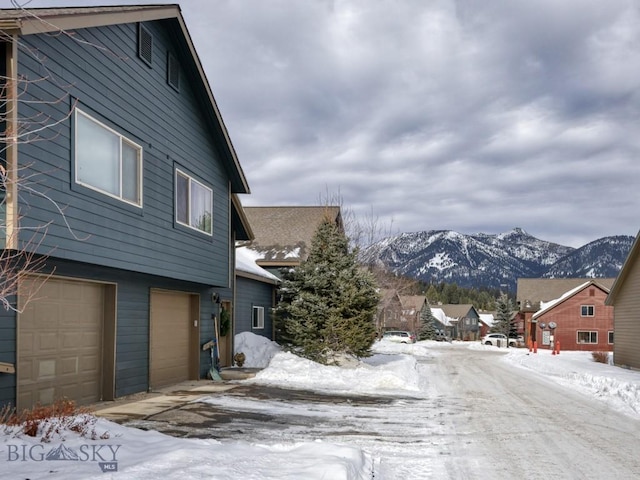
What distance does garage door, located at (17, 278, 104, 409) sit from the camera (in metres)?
9.87

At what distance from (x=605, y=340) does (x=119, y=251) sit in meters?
50.3

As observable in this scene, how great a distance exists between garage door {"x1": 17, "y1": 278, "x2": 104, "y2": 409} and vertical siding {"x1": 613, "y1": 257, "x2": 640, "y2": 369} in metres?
22.6

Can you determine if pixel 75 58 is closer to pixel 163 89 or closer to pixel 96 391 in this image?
pixel 163 89

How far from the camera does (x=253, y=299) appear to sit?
24188 mm

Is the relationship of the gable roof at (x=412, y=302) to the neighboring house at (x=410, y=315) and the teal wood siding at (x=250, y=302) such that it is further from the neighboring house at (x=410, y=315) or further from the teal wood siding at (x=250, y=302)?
the teal wood siding at (x=250, y=302)

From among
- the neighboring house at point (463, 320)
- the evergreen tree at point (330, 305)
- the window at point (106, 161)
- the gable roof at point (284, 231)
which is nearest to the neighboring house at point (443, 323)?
the neighboring house at point (463, 320)

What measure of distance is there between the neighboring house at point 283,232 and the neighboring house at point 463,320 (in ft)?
256

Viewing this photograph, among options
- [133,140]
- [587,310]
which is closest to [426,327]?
[587,310]

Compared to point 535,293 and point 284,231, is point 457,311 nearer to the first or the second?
point 535,293

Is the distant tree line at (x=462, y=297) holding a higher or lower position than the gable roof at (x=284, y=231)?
lower

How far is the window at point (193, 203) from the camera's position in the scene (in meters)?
15.0

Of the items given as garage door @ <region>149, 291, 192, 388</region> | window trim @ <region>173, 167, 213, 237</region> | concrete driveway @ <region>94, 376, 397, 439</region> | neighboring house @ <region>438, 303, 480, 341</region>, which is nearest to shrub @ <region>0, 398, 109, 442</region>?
concrete driveway @ <region>94, 376, 397, 439</region>

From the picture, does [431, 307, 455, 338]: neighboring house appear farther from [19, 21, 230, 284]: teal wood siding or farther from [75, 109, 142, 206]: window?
[75, 109, 142, 206]: window

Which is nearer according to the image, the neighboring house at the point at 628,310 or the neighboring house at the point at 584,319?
the neighboring house at the point at 628,310
